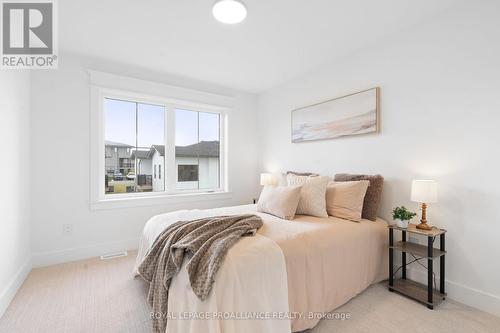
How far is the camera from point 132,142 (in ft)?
11.0

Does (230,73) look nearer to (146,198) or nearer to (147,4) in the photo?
(147,4)

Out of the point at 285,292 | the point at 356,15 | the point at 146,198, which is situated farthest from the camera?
the point at 146,198

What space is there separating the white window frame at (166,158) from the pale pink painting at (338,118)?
135 cm

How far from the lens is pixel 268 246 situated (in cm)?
155

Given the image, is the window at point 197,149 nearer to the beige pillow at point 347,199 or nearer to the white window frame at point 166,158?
the white window frame at point 166,158

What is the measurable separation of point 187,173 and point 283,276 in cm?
268

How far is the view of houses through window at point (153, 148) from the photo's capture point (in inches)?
128

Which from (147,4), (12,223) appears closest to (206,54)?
(147,4)

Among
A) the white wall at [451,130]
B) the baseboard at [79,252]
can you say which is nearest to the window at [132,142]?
the baseboard at [79,252]

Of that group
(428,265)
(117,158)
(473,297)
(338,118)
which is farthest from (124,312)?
(338,118)

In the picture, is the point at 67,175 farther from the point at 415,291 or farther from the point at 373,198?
the point at 415,291

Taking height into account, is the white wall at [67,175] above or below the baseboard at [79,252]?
above

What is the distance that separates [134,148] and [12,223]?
156 centimetres

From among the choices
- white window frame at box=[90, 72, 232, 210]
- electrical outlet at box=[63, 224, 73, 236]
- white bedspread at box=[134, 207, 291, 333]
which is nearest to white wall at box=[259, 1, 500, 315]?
white bedspread at box=[134, 207, 291, 333]
